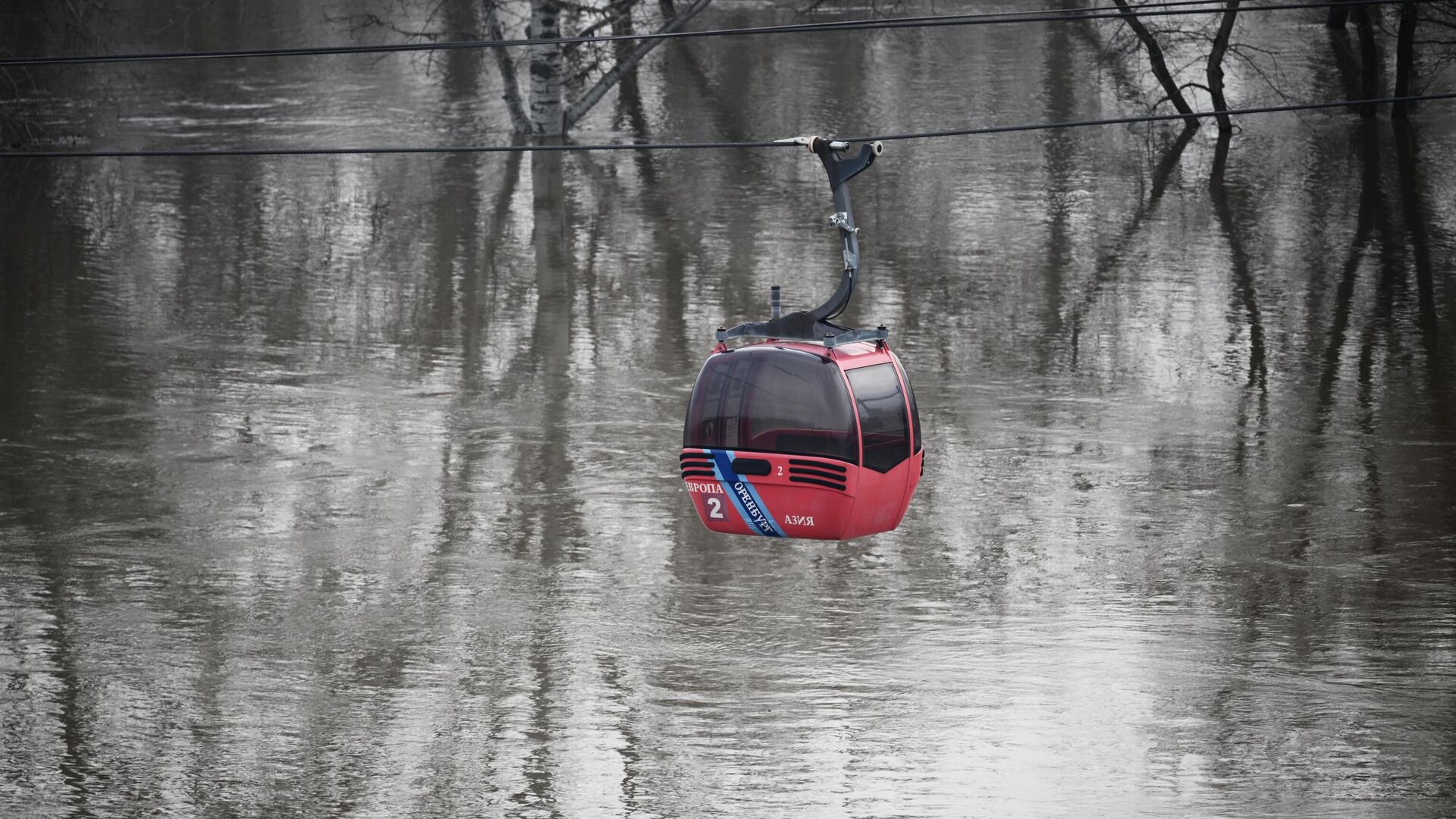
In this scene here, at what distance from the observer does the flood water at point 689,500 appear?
13.8m

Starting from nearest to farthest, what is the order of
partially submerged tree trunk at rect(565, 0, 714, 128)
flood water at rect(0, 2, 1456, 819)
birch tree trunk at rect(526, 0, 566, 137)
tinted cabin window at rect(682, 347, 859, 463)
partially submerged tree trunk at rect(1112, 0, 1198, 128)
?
tinted cabin window at rect(682, 347, 859, 463) < flood water at rect(0, 2, 1456, 819) < partially submerged tree trunk at rect(1112, 0, 1198, 128) < partially submerged tree trunk at rect(565, 0, 714, 128) < birch tree trunk at rect(526, 0, 566, 137)

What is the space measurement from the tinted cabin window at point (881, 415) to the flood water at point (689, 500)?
11.0 feet

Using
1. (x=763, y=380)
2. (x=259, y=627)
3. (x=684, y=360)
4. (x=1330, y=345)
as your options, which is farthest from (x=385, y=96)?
(x=763, y=380)

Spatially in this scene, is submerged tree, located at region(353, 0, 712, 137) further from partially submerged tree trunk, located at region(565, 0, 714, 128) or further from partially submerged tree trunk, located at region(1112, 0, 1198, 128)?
partially submerged tree trunk, located at region(1112, 0, 1198, 128)

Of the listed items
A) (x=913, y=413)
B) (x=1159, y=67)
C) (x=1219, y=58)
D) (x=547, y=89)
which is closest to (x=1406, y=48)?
(x=1219, y=58)

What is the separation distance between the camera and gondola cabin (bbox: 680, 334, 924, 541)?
10.7 metres

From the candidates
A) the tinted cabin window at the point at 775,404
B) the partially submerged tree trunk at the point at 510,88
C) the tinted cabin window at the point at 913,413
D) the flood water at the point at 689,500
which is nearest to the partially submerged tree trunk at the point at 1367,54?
the flood water at the point at 689,500

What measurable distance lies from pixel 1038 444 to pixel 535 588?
6481 mm

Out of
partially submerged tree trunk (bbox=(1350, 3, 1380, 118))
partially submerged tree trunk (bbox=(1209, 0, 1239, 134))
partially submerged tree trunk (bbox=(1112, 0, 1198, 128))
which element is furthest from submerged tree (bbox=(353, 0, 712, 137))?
partially submerged tree trunk (bbox=(1350, 3, 1380, 118))

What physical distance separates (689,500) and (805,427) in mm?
8100

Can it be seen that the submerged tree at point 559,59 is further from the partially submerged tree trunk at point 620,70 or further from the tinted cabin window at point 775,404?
the tinted cabin window at point 775,404

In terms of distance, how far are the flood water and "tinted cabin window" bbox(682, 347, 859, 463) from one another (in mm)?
3497

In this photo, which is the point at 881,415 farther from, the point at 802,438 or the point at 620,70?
the point at 620,70

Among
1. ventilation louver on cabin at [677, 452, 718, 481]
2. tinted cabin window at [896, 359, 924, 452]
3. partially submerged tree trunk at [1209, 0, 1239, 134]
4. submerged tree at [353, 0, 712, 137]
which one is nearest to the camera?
→ tinted cabin window at [896, 359, 924, 452]
